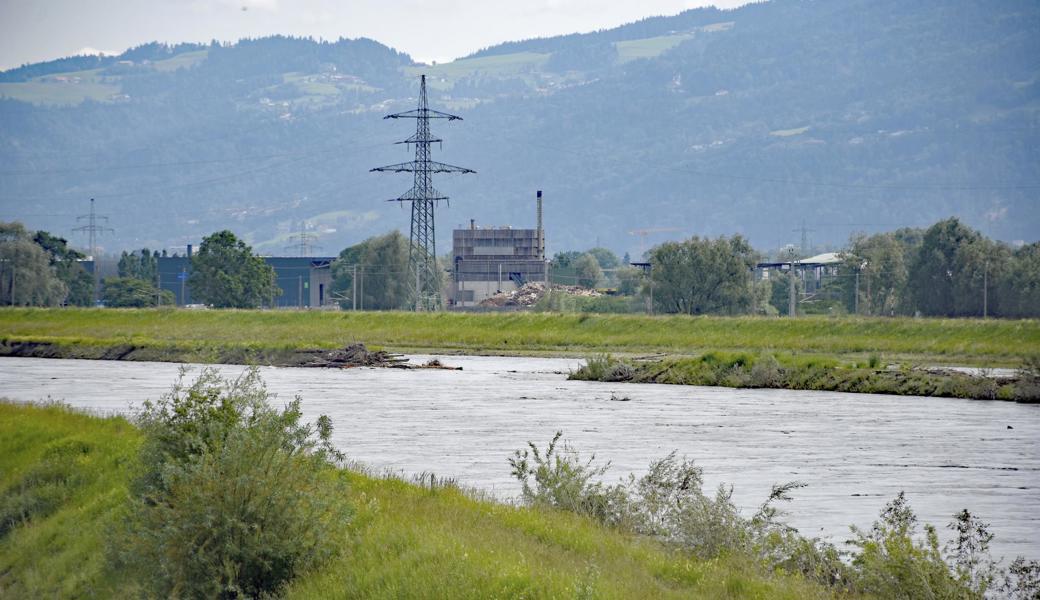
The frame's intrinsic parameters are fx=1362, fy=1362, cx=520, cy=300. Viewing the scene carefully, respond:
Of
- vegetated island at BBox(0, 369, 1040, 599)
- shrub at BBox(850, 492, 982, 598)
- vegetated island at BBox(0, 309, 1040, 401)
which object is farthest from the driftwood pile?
shrub at BBox(850, 492, 982, 598)

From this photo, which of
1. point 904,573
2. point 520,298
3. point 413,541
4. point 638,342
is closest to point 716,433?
point 904,573

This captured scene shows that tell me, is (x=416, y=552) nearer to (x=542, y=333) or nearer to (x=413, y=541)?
(x=413, y=541)

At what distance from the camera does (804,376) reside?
55.6 m

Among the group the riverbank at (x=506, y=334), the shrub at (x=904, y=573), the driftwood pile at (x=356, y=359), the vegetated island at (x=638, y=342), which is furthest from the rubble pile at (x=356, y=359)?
the shrub at (x=904, y=573)

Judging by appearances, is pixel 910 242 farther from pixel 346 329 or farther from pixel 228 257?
pixel 346 329

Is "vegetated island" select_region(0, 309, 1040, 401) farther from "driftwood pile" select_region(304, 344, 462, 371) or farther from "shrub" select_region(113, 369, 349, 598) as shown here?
"shrub" select_region(113, 369, 349, 598)

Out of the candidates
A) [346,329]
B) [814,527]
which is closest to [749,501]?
[814,527]

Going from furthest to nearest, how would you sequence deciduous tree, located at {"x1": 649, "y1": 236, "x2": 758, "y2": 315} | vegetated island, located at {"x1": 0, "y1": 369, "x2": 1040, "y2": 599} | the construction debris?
1. the construction debris
2. deciduous tree, located at {"x1": 649, "y1": 236, "x2": 758, "y2": 315}
3. vegetated island, located at {"x1": 0, "y1": 369, "x2": 1040, "y2": 599}

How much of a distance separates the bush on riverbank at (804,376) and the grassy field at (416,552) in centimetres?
3396

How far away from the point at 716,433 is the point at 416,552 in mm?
21498

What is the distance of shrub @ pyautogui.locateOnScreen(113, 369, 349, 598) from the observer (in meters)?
15.8

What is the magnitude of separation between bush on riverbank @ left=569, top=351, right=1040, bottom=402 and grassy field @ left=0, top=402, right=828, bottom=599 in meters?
34.0

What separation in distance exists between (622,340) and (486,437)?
46.7 metres

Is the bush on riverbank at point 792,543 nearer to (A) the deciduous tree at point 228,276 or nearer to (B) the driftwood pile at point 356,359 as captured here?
(B) the driftwood pile at point 356,359
